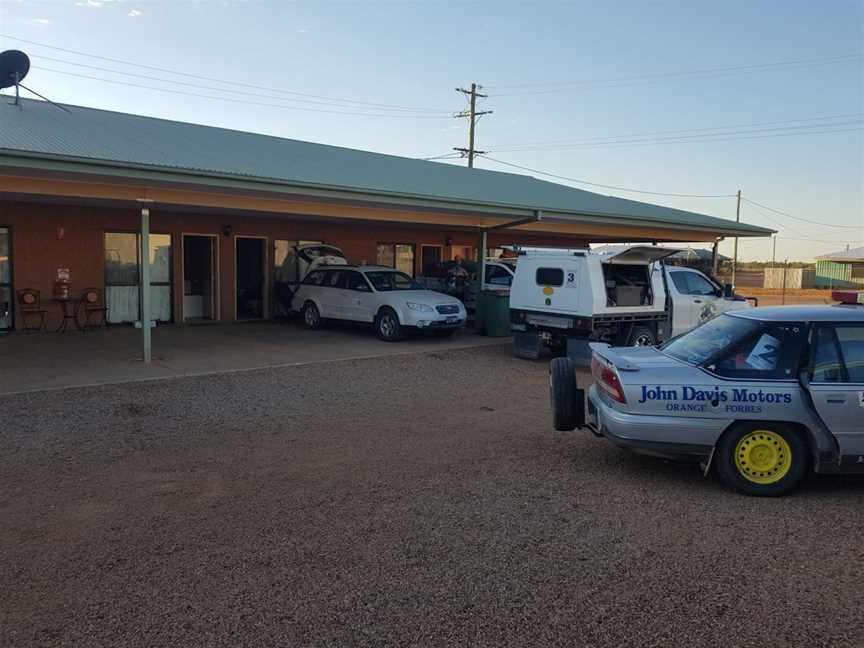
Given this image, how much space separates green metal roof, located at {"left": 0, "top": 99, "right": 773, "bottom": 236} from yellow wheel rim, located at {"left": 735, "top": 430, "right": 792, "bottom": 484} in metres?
8.13

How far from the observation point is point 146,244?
36.6 ft

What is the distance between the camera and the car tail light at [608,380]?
576 cm

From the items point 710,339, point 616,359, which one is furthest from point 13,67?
point 710,339

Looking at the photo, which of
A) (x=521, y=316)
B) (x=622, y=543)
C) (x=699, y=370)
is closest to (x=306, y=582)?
(x=622, y=543)

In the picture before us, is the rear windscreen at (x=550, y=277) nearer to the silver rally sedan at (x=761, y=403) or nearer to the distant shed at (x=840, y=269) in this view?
the silver rally sedan at (x=761, y=403)

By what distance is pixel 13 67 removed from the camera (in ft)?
44.1

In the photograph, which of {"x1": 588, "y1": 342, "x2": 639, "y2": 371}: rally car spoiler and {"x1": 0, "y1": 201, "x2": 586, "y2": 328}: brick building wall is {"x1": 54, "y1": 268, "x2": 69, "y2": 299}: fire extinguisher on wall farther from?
{"x1": 588, "y1": 342, "x2": 639, "y2": 371}: rally car spoiler

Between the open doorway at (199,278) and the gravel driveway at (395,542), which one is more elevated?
the open doorway at (199,278)

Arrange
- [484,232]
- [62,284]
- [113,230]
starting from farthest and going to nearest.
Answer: [484,232] → [113,230] → [62,284]

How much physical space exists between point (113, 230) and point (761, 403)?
14136mm

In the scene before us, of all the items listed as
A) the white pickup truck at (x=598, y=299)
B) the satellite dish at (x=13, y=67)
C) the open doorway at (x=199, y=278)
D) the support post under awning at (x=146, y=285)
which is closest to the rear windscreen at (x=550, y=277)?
the white pickup truck at (x=598, y=299)

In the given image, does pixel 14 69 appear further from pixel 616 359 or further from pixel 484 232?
pixel 616 359

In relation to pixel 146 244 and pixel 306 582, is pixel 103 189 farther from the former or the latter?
pixel 306 582

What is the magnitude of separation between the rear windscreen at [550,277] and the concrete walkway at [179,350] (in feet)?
7.93
